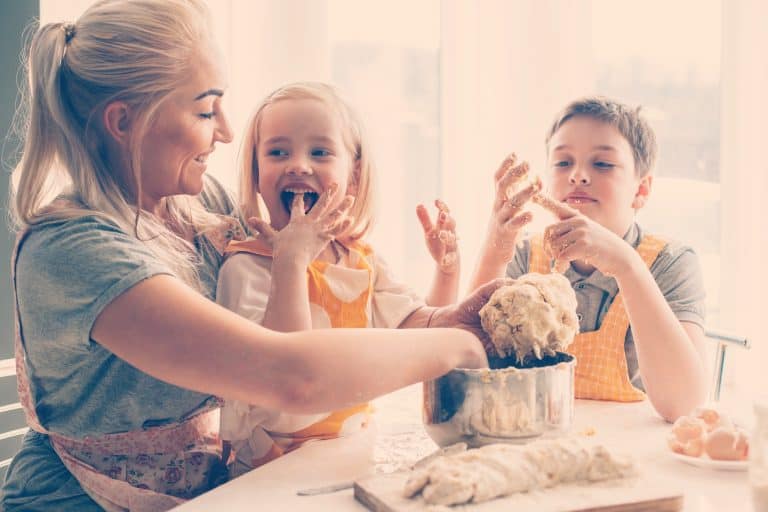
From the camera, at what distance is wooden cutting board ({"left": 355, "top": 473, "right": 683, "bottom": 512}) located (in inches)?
35.1

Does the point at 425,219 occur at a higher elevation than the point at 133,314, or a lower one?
higher

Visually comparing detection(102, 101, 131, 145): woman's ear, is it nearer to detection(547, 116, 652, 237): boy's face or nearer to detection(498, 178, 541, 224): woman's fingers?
detection(498, 178, 541, 224): woman's fingers

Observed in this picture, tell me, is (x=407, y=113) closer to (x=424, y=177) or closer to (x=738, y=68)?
(x=424, y=177)

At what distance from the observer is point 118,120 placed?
126cm

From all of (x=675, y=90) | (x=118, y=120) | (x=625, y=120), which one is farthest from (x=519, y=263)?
(x=675, y=90)

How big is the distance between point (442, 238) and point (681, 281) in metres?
0.53

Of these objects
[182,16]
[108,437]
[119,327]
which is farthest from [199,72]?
[108,437]

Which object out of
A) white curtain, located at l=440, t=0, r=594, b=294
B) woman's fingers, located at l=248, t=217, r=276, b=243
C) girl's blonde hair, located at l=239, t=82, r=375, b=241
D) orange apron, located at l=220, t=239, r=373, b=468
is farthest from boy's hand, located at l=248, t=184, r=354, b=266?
white curtain, located at l=440, t=0, r=594, b=294

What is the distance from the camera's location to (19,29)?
2.15m

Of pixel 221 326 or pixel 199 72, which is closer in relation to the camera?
pixel 221 326

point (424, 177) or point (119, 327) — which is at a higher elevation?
point (424, 177)

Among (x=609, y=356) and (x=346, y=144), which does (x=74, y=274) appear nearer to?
(x=346, y=144)

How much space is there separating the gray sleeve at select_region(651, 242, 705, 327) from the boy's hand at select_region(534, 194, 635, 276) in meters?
0.27

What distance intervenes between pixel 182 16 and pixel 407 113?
2.12 meters
